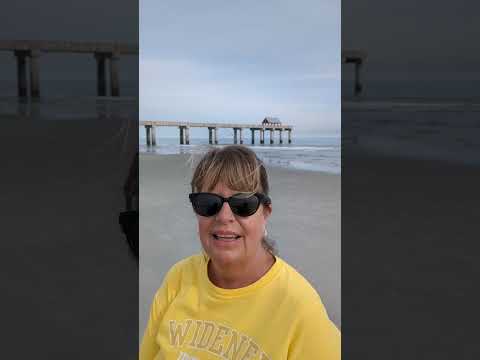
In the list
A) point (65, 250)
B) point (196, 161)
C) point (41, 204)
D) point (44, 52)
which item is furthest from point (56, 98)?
point (196, 161)

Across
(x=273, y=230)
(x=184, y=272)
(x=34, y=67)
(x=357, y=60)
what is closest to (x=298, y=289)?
(x=184, y=272)

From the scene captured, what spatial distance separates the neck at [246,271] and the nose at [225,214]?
0.08 m

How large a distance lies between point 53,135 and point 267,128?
12.2ft

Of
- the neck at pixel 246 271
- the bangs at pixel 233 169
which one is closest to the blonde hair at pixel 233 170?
the bangs at pixel 233 169

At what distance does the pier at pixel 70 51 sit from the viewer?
1729 millimetres

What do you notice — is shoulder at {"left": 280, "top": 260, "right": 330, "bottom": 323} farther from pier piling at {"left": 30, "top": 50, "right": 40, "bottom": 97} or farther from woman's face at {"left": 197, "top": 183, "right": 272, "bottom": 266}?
pier piling at {"left": 30, "top": 50, "right": 40, "bottom": 97}

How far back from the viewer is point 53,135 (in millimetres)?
4562

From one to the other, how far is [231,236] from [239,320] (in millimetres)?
141

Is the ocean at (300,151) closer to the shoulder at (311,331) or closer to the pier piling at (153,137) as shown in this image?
the pier piling at (153,137)

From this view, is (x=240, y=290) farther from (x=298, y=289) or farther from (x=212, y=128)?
(x=212, y=128)

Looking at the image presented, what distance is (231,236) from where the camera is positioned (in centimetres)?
80

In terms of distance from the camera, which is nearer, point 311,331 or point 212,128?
point 311,331

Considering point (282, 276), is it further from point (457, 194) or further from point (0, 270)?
point (457, 194)

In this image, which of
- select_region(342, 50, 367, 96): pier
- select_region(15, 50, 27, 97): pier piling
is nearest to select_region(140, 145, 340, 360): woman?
select_region(342, 50, 367, 96): pier
